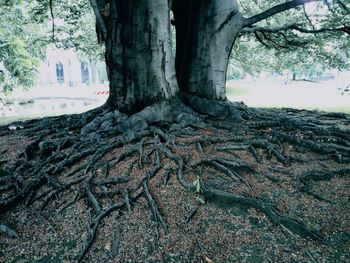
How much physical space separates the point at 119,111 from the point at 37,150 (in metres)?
1.73

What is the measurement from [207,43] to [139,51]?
172cm

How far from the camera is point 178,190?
159 inches

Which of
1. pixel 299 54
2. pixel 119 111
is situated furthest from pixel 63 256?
pixel 299 54

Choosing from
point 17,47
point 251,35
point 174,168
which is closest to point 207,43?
point 174,168

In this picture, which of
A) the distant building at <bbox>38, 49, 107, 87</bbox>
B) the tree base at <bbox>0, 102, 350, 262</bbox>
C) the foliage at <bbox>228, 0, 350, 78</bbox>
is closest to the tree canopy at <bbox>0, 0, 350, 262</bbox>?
the tree base at <bbox>0, 102, 350, 262</bbox>

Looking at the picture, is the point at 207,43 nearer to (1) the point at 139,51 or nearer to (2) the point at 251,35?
(1) the point at 139,51

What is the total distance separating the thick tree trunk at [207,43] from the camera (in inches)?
263

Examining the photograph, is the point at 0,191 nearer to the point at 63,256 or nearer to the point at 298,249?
the point at 63,256

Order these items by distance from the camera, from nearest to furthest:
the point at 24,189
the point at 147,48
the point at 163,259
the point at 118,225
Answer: the point at 163,259 < the point at 118,225 < the point at 24,189 < the point at 147,48

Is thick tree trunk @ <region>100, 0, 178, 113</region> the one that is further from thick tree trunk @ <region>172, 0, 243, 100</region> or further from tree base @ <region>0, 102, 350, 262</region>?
thick tree trunk @ <region>172, 0, 243, 100</region>

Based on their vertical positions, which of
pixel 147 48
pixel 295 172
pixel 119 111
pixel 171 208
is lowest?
pixel 171 208

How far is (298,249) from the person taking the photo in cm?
313

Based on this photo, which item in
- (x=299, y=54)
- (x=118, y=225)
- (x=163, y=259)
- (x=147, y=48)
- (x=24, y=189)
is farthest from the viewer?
(x=299, y=54)

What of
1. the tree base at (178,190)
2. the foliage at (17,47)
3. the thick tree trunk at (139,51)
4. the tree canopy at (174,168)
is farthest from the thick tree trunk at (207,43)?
the foliage at (17,47)
